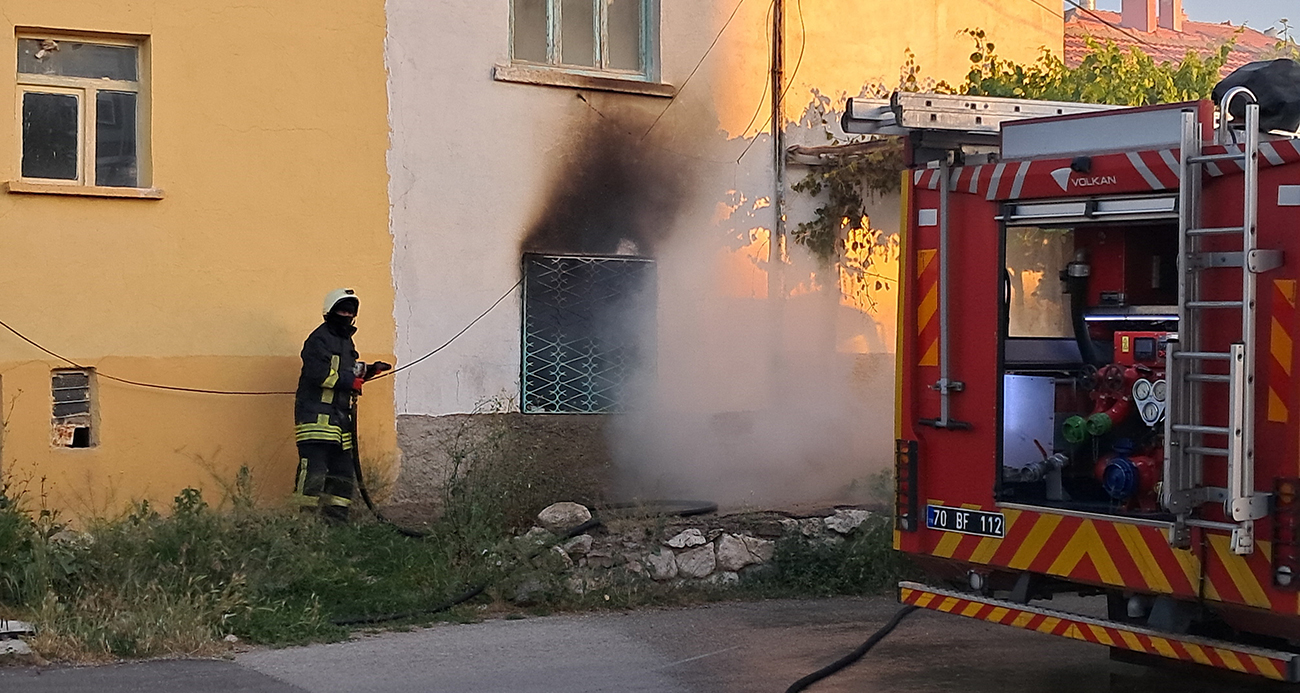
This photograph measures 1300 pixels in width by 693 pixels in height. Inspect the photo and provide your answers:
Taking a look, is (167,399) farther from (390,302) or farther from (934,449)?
(934,449)

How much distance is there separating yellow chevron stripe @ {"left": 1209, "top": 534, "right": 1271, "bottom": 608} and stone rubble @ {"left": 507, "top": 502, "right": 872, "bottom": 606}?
435 centimetres

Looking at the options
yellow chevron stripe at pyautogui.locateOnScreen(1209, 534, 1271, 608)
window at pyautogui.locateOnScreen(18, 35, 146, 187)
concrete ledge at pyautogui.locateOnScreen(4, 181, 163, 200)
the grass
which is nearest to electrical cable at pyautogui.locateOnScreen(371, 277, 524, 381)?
the grass

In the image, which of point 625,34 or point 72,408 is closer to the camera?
point 72,408

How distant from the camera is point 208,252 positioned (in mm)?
11234

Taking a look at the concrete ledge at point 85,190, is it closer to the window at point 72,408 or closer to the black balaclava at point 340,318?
the window at point 72,408

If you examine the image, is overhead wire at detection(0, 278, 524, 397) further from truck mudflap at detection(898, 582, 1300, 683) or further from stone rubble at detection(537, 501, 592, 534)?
truck mudflap at detection(898, 582, 1300, 683)

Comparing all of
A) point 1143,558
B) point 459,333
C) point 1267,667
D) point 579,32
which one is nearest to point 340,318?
point 459,333

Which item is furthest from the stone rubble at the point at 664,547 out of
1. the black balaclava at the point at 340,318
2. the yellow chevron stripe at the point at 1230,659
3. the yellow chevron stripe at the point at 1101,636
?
the yellow chevron stripe at the point at 1230,659

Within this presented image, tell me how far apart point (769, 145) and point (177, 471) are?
18.8 feet

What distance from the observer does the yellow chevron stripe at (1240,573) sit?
577 cm

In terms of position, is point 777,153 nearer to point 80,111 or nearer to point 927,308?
point 80,111

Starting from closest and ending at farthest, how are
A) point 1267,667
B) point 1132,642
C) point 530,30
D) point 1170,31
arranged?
1. point 1267,667
2. point 1132,642
3. point 530,30
4. point 1170,31

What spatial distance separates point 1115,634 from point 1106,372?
1.27 metres

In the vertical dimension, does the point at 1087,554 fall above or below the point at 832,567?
above
